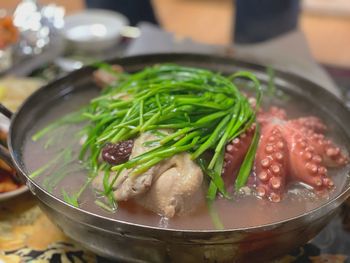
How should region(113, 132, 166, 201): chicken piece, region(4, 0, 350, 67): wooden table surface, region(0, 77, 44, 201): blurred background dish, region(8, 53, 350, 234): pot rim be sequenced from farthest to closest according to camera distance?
1. region(4, 0, 350, 67): wooden table surface
2. region(0, 77, 44, 201): blurred background dish
3. region(113, 132, 166, 201): chicken piece
4. region(8, 53, 350, 234): pot rim

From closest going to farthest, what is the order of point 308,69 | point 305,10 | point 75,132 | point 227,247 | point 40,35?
point 227,247 → point 75,132 → point 308,69 → point 40,35 → point 305,10

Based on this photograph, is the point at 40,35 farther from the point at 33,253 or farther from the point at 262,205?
the point at 262,205

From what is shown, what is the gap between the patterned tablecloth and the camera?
1.52 metres

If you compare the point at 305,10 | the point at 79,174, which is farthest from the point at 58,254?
the point at 305,10

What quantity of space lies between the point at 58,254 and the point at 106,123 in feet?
1.43

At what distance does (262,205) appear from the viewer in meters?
1.40

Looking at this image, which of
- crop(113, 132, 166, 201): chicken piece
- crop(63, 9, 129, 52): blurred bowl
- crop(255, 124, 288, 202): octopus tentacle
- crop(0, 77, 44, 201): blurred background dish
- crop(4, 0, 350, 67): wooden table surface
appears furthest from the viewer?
crop(4, 0, 350, 67): wooden table surface

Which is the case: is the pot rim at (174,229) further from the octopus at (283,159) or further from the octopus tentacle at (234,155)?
the octopus tentacle at (234,155)

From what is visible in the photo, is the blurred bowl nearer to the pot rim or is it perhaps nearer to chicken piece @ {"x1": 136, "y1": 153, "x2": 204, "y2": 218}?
the pot rim

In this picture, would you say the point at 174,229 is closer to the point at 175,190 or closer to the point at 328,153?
the point at 175,190

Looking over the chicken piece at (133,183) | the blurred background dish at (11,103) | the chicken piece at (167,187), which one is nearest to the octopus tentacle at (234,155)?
the chicken piece at (167,187)

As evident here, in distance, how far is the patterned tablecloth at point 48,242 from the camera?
1520 millimetres

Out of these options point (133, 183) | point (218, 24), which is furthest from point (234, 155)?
point (218, 24)

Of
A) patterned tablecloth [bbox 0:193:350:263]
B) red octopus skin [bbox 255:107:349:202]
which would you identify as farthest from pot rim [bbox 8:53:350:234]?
patterned tablecloth [bbox 0:193:350:263]
